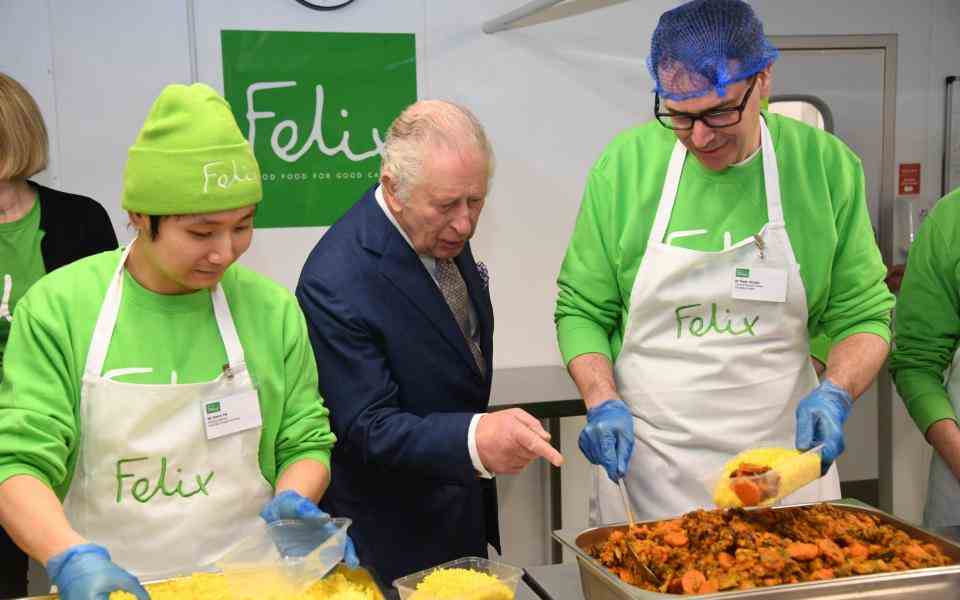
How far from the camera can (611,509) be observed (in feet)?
6.32

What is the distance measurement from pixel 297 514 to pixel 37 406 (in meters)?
0.41

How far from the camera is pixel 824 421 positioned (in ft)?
5.22

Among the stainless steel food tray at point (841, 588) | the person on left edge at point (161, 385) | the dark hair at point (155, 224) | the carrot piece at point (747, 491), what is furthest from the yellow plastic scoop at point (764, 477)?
the dark hair at point (155, 224)

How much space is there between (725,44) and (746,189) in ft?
1.08

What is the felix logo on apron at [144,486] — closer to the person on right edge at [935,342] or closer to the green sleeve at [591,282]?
the green sleeve at [591,282]

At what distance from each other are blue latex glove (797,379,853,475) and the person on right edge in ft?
1.10

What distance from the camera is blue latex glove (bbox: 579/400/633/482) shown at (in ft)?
5.36

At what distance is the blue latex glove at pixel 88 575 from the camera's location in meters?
1.12

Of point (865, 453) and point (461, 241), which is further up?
point (461, 241)

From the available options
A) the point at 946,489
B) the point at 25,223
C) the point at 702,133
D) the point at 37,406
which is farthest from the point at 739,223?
the point at 25,223

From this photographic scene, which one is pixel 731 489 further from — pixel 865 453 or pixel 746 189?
pixel 865 453

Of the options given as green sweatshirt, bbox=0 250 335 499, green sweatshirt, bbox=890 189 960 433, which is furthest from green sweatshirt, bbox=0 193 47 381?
green sweatshirt, bbox=890 189 960 433

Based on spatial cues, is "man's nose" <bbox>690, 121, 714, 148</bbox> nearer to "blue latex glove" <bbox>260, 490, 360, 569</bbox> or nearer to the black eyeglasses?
the black eyeglasses

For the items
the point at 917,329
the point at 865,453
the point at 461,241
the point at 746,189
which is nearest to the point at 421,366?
the point at 461,241
